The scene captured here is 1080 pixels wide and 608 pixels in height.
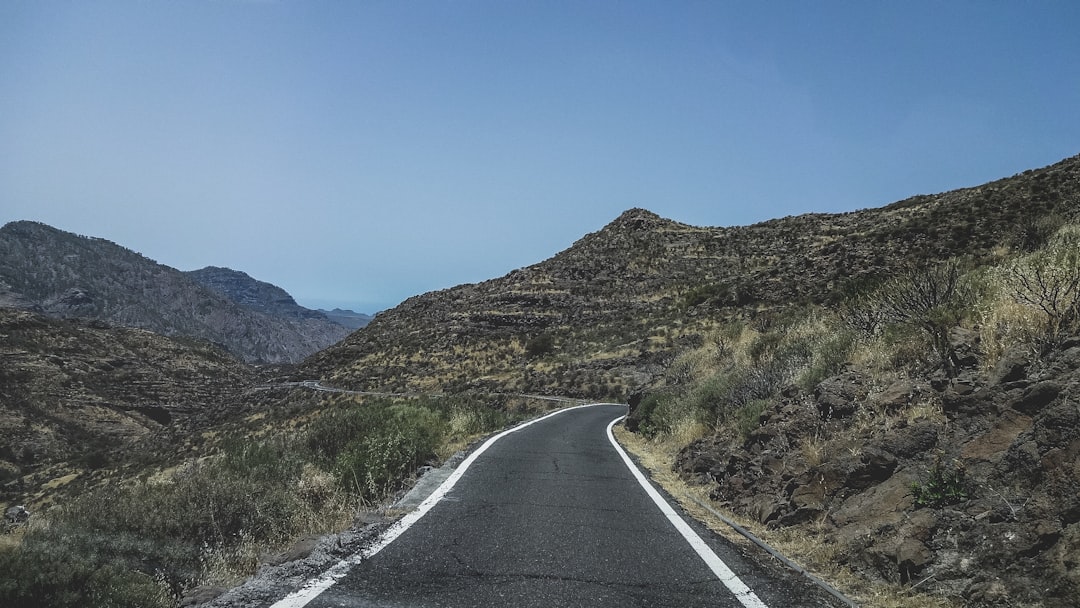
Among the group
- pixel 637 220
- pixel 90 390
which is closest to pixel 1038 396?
pixel 90 390

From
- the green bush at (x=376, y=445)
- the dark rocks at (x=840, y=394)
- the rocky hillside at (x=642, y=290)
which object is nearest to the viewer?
the dark rocks at (x=840, y=394)

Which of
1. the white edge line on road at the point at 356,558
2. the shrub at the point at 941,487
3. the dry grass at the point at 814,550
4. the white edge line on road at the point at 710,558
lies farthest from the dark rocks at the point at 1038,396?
the white edge line on road at the point at 356,558

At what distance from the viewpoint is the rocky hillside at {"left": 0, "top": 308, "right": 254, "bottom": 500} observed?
50.7m

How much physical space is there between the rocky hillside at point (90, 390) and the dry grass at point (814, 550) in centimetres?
4893

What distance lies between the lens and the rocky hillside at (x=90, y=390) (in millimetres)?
50688

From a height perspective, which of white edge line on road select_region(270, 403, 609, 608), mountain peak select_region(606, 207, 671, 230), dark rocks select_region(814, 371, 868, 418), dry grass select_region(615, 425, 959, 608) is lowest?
dry grass select_region(615, 425, 959, 608)

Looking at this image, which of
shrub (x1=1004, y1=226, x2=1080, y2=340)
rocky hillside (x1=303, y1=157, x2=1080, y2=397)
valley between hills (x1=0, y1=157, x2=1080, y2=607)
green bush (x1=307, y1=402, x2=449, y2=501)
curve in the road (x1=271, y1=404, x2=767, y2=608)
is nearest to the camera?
curve in the road (x1=271, y1=404, x2=767, y2=608)

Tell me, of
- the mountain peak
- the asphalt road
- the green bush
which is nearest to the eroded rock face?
the asphalt road

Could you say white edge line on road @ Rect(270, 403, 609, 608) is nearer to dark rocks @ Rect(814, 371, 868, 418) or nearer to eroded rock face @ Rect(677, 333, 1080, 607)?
eroded rock face @ Rect(677, 333, 1080, 607)

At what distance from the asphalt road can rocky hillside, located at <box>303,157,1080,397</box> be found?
30.2ft

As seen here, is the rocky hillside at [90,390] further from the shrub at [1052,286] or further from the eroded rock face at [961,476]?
the shrub at [1052,286]

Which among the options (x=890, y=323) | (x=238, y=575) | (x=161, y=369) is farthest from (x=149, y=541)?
(x=161, y=369)

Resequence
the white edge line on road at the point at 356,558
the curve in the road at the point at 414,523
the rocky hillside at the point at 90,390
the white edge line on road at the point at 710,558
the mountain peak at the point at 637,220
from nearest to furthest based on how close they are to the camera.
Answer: the white edge line on road at the point at 356,558 → the curve in the road at the point at 414,523 → the white edge line on road at the point at 710,558 → the rocky hillside at the point at 90,390 → the mountain peak at the point at 637,220

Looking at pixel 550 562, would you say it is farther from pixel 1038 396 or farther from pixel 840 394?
pixel 840 394
